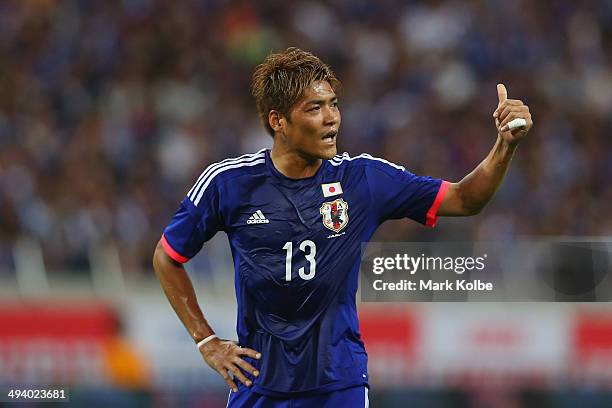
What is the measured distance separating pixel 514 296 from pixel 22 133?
6814 millimetres

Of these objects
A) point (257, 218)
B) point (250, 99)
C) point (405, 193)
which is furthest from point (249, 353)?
point (250, 99)

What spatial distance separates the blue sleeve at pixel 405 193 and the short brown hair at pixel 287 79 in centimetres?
44

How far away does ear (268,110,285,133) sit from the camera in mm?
4934

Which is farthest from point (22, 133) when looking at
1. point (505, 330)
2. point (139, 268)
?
point (505, 330)

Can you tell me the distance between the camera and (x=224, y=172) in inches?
195

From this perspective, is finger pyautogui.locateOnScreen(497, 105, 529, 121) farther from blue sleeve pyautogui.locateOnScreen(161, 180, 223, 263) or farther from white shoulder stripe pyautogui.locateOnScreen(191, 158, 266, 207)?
blue sleeve pyautogui.locateOnScreen(161, 180, 223, 263)

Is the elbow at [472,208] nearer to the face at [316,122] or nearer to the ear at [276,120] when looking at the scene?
the face at [316,122]

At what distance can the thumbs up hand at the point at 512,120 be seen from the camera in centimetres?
448

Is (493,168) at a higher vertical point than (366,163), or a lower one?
lower

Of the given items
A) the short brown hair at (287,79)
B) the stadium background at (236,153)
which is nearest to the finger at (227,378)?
the short brown hair at (287,79)

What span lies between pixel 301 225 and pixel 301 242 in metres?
0.07

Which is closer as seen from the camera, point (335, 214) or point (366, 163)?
point (335, 214)

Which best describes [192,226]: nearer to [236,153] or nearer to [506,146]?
[506,146]

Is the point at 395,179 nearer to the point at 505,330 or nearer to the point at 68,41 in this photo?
the point at 505,330
